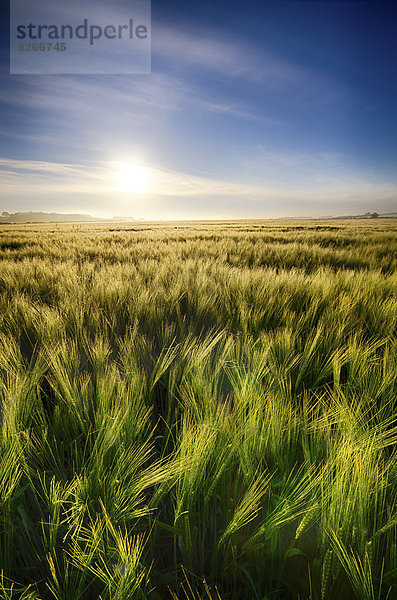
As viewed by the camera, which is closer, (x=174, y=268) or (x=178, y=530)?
(x=178, y=530)

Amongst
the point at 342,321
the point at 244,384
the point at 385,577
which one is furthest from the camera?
the point at 342,321

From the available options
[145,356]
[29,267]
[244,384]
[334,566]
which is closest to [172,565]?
[334,566]

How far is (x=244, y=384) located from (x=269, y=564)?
0.43m

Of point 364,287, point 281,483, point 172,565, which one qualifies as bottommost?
point 172,565

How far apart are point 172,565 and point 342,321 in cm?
153

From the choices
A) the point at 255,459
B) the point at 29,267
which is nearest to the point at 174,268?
the point at 29,267

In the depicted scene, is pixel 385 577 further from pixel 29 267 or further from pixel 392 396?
pixel 29 267

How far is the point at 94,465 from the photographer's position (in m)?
0.66

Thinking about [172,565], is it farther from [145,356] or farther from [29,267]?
[29,267]

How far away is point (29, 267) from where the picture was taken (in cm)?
319

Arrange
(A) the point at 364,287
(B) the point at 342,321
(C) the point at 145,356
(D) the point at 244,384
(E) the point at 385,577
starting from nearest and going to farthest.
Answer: (E) the point at 385,577 < (D) the point at 244,384 < (C) the point at 145,356 < (B) the point at 342,321 < (A) the point at 364,287

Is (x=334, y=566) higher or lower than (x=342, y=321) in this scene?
lower

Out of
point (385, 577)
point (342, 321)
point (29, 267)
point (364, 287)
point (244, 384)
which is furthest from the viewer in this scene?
point (29, 267)

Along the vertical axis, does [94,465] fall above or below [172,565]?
above
